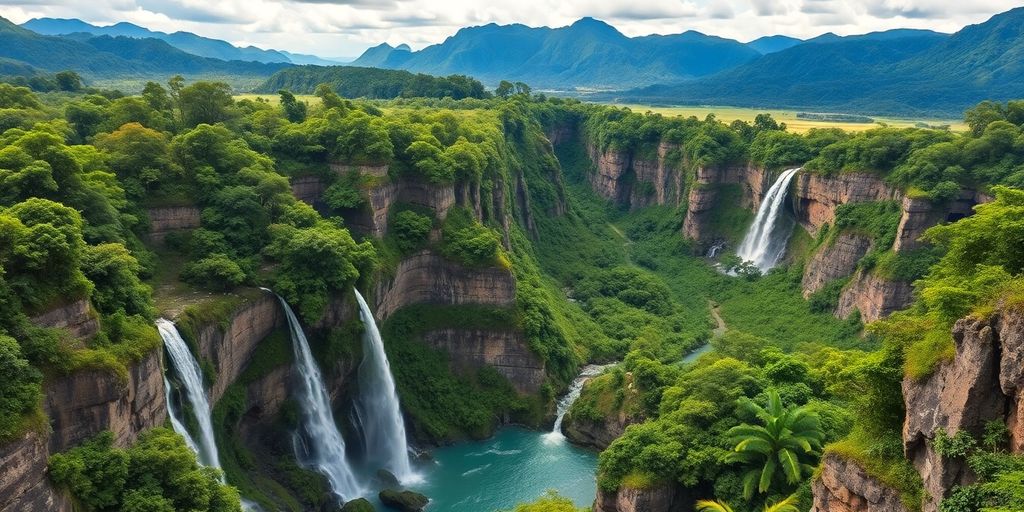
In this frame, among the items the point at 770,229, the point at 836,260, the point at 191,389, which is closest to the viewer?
the point at 191,389

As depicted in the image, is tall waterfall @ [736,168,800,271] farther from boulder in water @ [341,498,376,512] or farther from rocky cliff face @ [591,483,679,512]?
boulder in water @ [341,498,376,512]

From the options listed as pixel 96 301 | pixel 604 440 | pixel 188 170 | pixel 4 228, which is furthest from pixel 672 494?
pixel 188 170

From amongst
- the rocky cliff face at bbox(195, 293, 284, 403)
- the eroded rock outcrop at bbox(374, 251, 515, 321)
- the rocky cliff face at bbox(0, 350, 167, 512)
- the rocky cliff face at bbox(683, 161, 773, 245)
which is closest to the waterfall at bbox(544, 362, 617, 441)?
the eroded rock outcrop at bbox(374, 251, 515, 321)

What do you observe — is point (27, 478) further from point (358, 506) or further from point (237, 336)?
point (358, 506)

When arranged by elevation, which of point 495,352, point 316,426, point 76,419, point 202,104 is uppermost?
point 202,104

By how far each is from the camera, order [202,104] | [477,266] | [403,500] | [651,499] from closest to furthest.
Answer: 1. [651,499]
2. [403,500]
3. [477,266]
4. [202,104]

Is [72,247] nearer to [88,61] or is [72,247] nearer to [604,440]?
[604,440]

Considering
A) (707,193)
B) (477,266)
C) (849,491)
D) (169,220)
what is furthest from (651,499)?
(707,193)
